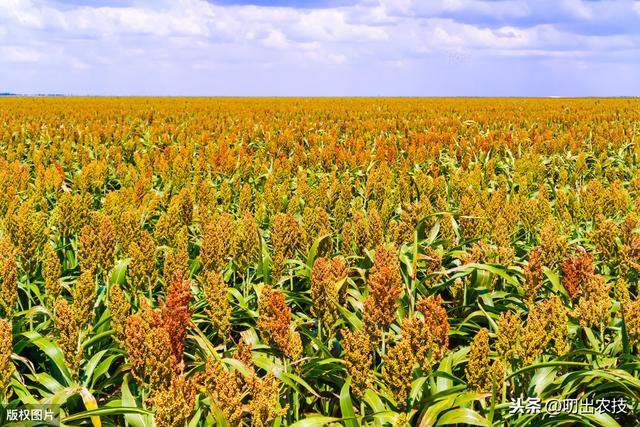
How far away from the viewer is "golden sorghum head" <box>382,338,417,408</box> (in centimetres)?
205

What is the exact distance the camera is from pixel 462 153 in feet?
36.7

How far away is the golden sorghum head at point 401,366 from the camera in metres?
2.05

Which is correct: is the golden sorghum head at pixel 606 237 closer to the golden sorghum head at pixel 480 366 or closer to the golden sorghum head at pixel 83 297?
the golden sorghum head at pixel 480 366

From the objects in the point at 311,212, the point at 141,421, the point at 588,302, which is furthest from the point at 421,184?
the point at 141,421

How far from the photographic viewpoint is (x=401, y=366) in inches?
81.2

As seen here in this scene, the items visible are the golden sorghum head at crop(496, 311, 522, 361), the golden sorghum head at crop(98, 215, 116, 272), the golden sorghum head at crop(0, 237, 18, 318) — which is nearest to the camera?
the golden sorghum head at crop(496, 311, 522, 361)

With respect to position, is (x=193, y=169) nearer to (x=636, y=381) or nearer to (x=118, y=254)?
(x=118, y=254)

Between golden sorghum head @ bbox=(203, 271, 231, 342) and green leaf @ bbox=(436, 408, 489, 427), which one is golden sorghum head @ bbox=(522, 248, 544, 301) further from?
golden sorghum head @ bbox=(203, 271, 231, 342)

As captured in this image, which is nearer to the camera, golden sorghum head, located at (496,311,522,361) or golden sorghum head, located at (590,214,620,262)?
golden sorghum head, located at (496,311,522,361)

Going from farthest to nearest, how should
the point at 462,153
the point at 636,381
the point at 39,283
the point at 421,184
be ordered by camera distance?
1. the point at 462,153
2. the point at 421,184
3. the point at 39,283
4. the point at 636,381

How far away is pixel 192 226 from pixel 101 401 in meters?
2.43

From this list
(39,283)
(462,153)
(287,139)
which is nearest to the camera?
(39,283)

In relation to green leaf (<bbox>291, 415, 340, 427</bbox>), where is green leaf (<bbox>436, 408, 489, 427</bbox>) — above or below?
above

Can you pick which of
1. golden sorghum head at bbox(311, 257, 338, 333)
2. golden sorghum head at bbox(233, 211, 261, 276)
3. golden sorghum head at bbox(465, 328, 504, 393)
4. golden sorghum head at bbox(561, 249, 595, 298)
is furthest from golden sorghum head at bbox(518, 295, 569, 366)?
golden sorghum head at bbox(233, 211, 261, 276)
